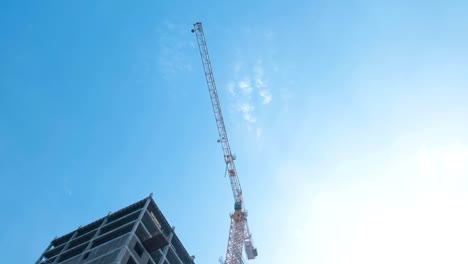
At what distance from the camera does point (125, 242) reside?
53719 millimetres

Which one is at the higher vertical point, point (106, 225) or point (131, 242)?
point (106, 225)

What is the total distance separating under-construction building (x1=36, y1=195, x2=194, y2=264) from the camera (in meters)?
54.1

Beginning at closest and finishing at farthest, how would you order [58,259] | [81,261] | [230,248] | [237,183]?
[81,261] < [58,259] < [230,248] < [237,183]

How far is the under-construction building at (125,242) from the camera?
54062 millimetres

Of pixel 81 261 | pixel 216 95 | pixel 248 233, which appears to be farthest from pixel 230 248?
pixel 216 95

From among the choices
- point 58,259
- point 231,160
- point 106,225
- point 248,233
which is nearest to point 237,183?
point 231,160

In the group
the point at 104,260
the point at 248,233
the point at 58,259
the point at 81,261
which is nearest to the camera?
the point at 104,260

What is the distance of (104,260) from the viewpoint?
171 ft

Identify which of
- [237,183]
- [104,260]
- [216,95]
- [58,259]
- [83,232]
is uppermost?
[216,95]

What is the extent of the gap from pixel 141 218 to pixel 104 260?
896cm

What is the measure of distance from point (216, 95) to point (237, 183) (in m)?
22.4

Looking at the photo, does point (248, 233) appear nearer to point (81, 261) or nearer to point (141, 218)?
point (141, 218)

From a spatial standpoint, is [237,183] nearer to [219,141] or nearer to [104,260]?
[219,141]

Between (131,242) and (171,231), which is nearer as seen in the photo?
(131,242)
